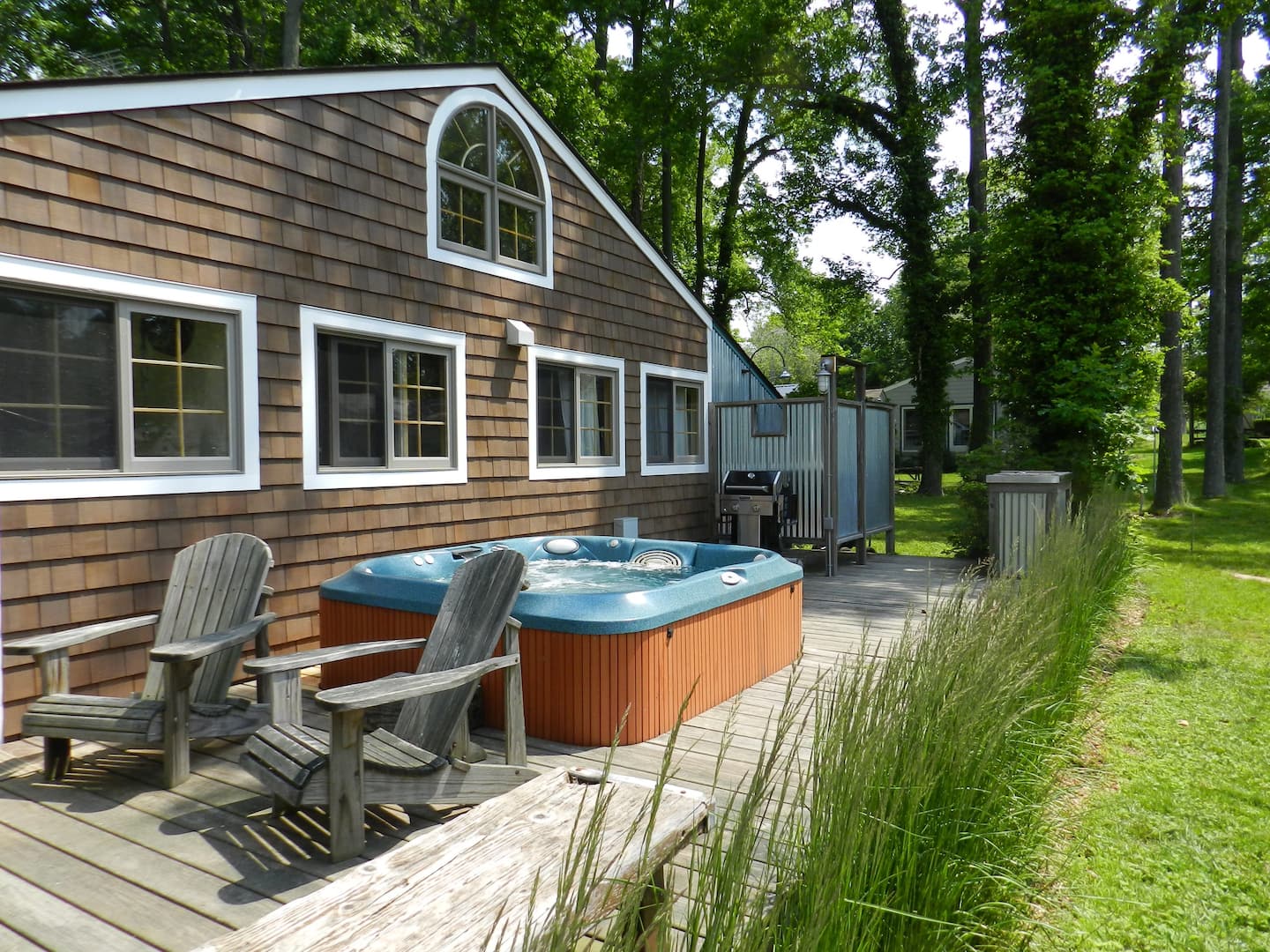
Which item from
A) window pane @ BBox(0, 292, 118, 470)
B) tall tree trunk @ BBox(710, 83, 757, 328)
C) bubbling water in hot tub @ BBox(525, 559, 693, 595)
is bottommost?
bubbling water in hot tub @ BBox(525, 559, 693, 595)

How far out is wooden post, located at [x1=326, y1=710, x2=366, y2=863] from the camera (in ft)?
7.88

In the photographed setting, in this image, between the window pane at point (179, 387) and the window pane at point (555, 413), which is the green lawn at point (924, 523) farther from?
the window pane at point (179, 387)

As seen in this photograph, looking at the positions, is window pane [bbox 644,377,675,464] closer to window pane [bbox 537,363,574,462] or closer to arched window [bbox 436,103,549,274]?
window pane [bbox 537,363,574,462]

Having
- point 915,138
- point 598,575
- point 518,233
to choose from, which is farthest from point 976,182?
point 598,575

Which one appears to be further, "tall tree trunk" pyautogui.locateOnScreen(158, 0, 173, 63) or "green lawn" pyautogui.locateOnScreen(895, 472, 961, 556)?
"tall tree trunk" pyautogui.locateOnScreen(158, 0, 173, 63)

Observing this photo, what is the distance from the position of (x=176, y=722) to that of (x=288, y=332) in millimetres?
2653

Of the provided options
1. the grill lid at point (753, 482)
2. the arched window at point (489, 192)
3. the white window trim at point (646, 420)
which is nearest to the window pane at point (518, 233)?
the arched window at point (489, 192)

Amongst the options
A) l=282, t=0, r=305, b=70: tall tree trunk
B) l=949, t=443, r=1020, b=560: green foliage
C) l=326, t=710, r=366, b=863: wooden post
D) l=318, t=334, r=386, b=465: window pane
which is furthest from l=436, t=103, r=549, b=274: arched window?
l=282, t=0, r=305, b=70: tall tree trunk

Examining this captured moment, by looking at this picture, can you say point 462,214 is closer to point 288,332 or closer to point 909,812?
point 288,332

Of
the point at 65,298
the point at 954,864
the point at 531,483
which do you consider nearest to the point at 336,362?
the point at 65,298

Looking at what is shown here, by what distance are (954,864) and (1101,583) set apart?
14.1ft

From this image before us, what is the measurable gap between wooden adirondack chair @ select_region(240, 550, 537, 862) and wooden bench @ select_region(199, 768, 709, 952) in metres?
0.69

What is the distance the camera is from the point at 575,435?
7.48m

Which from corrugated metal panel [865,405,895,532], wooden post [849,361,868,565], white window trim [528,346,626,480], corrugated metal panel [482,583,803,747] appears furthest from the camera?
corrugated metal panel [865,405,895,532]
